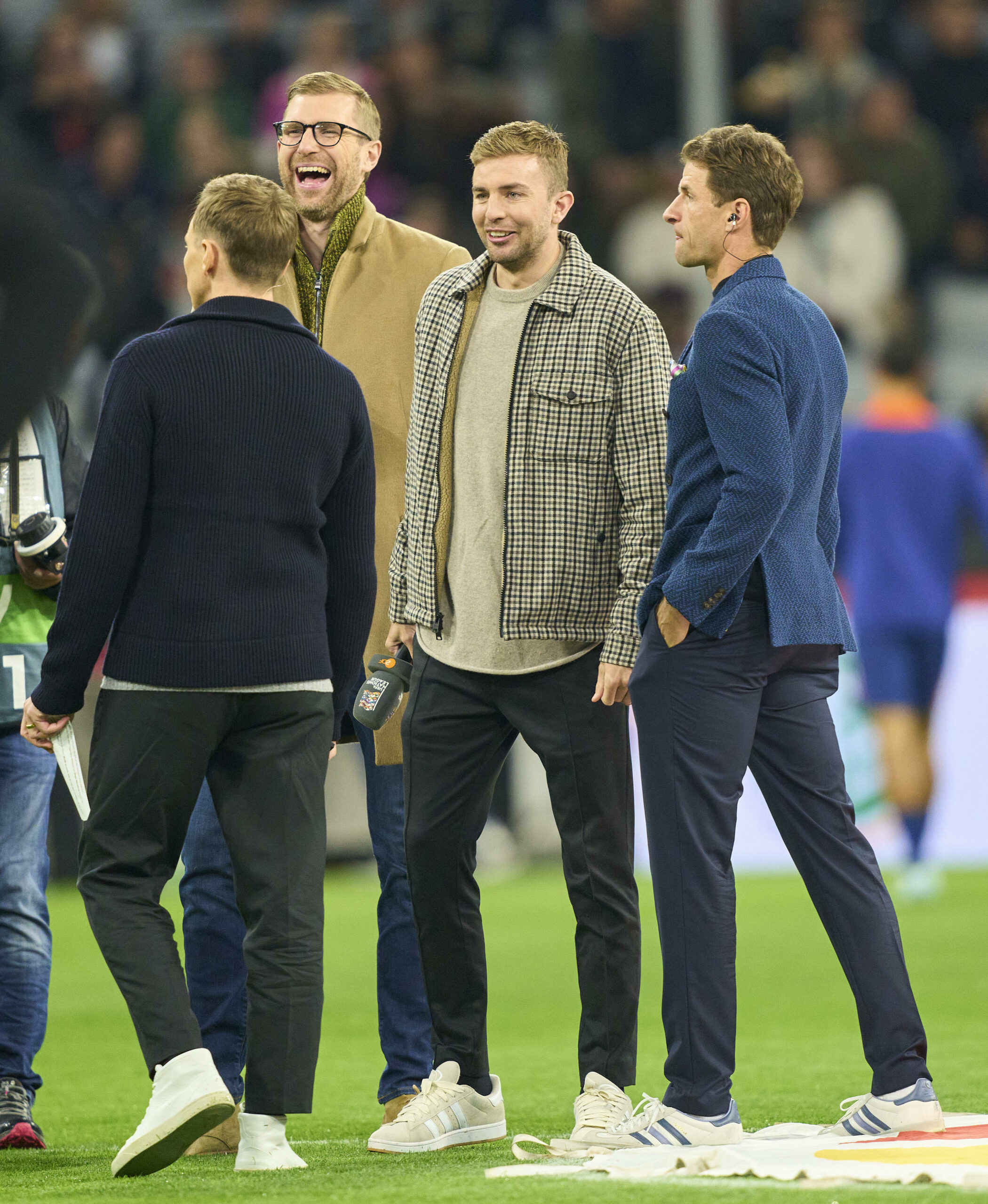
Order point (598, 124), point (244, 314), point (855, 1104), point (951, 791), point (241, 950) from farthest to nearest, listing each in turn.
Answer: point (598, 124) < point (951, 791) < point (241, 950) < point (855, 1104) < point (244, 314)

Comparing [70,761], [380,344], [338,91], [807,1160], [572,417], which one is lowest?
[807,1160]

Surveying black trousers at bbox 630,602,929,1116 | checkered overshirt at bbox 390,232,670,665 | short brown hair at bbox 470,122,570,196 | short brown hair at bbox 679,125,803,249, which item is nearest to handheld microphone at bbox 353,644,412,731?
checkered overshirt at bbox 390,232,670,665

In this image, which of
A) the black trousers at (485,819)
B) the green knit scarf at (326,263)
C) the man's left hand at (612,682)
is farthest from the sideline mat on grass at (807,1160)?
the green knit scarf at (326,263)

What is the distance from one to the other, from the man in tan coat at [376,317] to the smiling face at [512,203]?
1.65 feet

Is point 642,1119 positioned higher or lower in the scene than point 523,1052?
higher

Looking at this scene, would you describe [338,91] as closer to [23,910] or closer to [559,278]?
[559,278]

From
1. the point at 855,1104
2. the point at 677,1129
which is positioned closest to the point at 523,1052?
the point at 855,1104

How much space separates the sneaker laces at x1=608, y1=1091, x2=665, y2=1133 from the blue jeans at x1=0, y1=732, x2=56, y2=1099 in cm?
137

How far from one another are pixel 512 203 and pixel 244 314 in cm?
73

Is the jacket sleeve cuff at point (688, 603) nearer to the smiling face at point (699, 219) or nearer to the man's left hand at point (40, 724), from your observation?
the smiling face at point (699, 219)

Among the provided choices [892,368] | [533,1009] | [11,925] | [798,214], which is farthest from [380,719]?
[798,214]

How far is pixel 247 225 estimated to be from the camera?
400 cm

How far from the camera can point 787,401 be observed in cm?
401

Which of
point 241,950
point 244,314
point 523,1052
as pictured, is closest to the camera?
point 244,314
